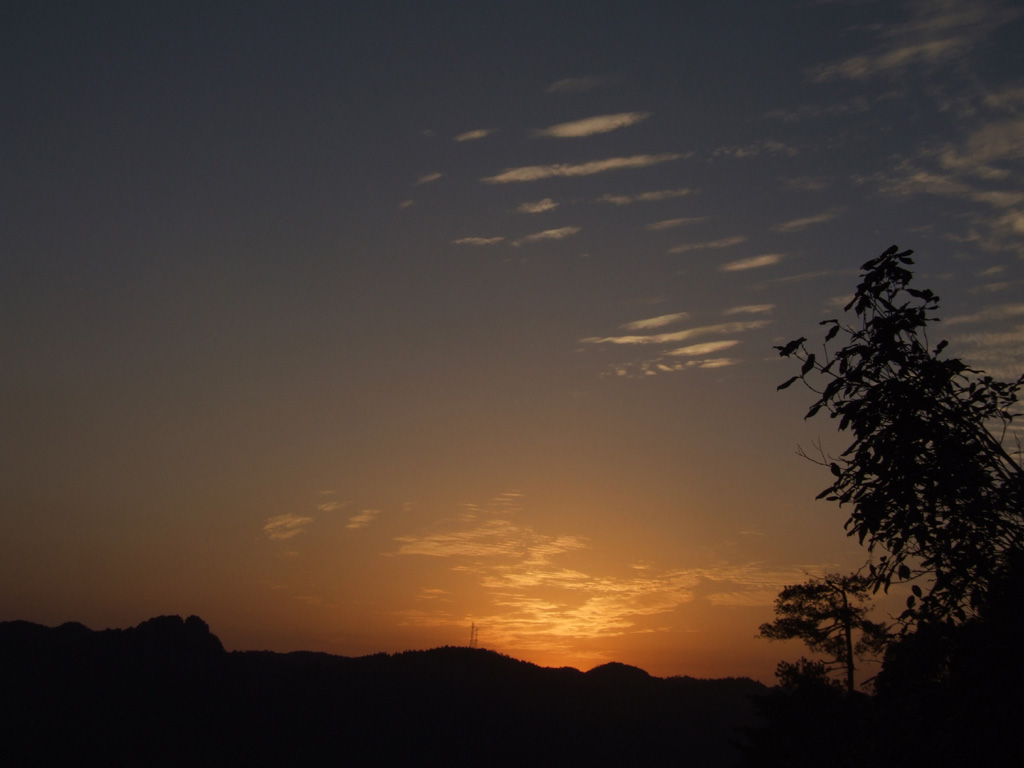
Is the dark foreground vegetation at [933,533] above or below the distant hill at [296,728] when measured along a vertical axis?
above


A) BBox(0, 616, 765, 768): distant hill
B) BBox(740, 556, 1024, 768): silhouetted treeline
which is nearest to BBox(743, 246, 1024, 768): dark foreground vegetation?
BBox(740, 556, 1024, 768): silhouetted treeline

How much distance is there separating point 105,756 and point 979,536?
20492cm

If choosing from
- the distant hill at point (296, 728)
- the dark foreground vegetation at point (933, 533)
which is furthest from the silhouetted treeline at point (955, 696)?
the distant hill at point (296, 728)

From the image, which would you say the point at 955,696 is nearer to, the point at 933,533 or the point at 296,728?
the point at 933,533

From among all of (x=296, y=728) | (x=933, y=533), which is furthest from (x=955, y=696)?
(x=296, y=728)

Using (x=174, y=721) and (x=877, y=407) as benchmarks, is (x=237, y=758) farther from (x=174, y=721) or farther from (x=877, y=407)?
(x=877, y=407)

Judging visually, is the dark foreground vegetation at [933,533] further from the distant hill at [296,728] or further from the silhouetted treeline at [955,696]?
the distant hill at [296,728]

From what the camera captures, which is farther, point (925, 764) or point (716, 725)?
point (716, 725)

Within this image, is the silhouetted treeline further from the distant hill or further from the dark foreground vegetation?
the distant hill

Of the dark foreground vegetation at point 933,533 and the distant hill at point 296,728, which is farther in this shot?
the distant hill at point 296,728

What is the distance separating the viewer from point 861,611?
3647cm

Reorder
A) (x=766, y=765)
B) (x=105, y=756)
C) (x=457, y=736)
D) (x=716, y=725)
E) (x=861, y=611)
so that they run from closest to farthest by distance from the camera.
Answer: (x=861, y=611)
(x=766, y=765)
(x=105, y=756)
(x=457, y=736)
(x=716, y=725)

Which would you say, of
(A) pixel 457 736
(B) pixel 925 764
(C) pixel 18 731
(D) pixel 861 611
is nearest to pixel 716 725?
(A) pixel 457 736

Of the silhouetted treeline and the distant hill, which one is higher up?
the silhouetted treeline
